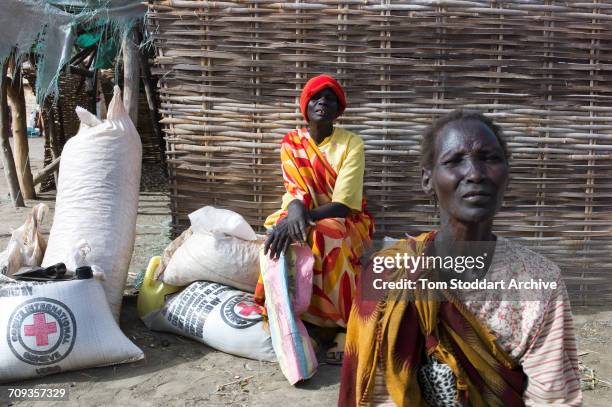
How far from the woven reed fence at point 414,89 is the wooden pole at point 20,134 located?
11.6 ft

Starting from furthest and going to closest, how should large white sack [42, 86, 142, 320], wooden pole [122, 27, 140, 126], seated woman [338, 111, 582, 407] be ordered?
wooden pole [122, 27, 140, 126] < large white sack [42, 86, 142, 320] < seated woman [338, 111, 582, 407]

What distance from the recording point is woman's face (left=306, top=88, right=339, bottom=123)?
3.13m

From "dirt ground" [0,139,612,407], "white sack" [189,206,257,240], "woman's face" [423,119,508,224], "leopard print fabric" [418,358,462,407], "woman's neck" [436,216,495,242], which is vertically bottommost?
"dirt ground" [0,139,612,407]

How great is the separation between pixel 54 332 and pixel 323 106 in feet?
6.00

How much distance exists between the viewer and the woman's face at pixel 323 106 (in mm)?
3131

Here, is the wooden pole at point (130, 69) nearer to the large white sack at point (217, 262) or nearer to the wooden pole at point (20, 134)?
the large white sack at point (217, 262)

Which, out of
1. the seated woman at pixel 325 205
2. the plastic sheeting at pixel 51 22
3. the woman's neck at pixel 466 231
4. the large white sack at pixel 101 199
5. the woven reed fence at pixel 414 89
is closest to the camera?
the woman's neck at pixel 466 231

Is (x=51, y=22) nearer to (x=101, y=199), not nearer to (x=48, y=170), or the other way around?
(x=101, y=199)

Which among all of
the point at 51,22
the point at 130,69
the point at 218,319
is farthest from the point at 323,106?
the point at 51,22

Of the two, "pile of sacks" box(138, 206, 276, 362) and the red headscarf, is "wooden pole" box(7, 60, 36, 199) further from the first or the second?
the red headscarf

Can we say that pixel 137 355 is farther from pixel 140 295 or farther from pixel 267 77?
pixel 267 77

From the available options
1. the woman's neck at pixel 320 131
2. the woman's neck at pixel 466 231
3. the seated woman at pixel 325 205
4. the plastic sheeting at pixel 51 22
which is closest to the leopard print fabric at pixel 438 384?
the woman's neck at pixel 466 231

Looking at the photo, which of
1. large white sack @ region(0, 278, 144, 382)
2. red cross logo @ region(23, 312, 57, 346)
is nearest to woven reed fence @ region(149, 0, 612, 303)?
large white sack @ region(0, 278, 144, 382)

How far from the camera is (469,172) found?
55.2 inches
